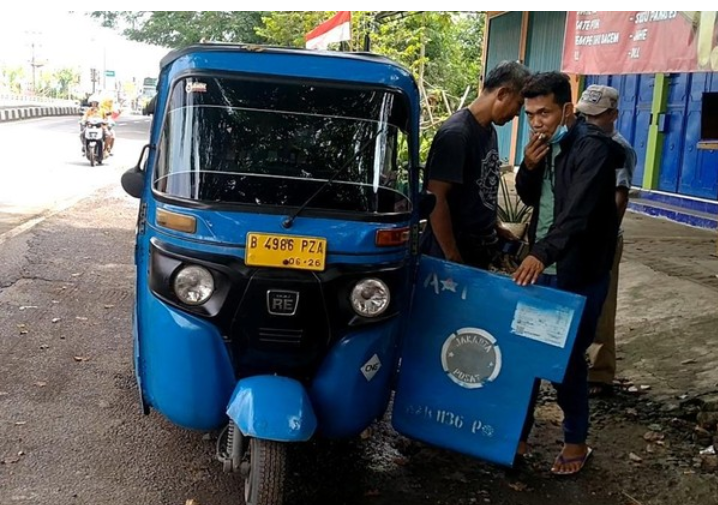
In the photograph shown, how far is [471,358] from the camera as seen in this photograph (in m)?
3.53

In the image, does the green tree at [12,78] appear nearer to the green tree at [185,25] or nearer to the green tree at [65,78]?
the green tree at [65,78]

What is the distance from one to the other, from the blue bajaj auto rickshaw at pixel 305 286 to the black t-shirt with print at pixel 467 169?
264 mm

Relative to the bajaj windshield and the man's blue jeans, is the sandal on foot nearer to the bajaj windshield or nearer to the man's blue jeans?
the man's blue jeans

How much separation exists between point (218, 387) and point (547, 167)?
1.81 meters

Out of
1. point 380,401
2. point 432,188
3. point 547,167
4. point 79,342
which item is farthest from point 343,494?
point 79,342

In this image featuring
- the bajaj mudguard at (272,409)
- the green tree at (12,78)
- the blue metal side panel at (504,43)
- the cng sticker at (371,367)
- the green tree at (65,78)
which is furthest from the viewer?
the green tree at (65,78)

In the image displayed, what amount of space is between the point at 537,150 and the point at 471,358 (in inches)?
39.6

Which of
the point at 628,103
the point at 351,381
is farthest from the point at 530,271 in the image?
the point at 628,103

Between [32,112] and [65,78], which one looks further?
[65,78]

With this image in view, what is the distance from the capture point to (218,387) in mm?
3180

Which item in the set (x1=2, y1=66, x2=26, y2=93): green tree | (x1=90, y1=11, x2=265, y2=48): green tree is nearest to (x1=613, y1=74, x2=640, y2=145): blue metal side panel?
(x1=90, y1=11, x2=265, y2=48): green tree

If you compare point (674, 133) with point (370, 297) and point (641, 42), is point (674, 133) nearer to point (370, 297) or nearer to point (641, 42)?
point (641, 42)

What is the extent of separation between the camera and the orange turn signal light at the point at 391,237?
10.5 ft

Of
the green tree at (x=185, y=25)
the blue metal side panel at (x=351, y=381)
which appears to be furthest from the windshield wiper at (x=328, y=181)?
the green tree at (x=185, y=25)
